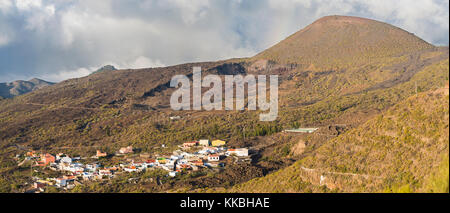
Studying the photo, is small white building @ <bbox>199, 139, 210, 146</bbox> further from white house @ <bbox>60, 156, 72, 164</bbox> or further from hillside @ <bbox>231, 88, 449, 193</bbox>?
hillside @ <bbox>231, 88, 449, 193</bbox>

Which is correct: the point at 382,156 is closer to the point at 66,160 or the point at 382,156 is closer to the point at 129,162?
the point at 129,162

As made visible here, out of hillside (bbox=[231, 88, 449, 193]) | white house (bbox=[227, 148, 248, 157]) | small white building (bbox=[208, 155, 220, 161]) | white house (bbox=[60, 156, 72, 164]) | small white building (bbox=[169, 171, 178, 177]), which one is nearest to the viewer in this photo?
hillside (bbox=[231, 88, 449, 193])

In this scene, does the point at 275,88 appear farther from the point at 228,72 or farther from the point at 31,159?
the point at 31,159

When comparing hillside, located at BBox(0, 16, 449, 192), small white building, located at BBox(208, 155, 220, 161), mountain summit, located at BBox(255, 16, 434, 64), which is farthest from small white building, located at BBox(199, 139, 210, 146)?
mountain summit, located at BBox(255, 16, 434, 64)

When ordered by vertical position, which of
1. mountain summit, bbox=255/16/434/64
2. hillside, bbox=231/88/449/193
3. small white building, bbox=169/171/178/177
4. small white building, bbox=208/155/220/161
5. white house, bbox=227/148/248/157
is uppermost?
mountain summit, bbox=255/16/434/64

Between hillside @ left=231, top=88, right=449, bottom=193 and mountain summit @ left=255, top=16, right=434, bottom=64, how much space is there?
68.1m

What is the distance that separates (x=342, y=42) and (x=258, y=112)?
127ft

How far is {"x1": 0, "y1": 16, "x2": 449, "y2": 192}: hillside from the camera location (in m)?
43.4

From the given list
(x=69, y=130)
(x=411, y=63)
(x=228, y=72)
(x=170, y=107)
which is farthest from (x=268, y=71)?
(x=69, y=130)

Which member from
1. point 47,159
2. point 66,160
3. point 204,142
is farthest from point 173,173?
point 47,159

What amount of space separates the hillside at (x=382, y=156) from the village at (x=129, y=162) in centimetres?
1742

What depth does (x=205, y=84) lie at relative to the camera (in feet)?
327

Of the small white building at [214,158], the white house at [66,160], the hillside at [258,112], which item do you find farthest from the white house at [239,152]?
the white house at [66,160]

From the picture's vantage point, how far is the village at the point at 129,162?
38.2 m
